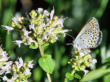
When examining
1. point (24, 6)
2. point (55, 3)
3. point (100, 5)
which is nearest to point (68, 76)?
point (55, 3)

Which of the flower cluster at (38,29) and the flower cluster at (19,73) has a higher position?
the flower cluster at (38,29)

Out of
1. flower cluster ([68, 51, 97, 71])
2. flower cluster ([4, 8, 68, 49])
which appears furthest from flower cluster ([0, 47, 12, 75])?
flower cluster ([68, 51, 97, 71])

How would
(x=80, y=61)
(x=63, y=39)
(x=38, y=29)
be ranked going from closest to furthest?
(x=38, y=29) < (x=80, y=61) < (x=63, y=39)

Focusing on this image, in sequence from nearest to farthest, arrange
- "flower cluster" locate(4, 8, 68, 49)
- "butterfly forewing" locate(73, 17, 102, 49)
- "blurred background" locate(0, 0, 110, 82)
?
"flower cluster" locate(4, 8, 68, 49) < "butterfly forewing" locate(73, 17, 102, 49) < "blurred background" locate(0, 0, 110, 82)

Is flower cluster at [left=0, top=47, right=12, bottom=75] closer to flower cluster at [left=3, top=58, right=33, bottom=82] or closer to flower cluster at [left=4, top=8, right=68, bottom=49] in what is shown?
flower cluster at [left=3, top=58, right=33, bottom=82]

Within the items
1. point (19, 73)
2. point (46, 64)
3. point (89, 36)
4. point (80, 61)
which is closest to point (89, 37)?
point (89, 36)

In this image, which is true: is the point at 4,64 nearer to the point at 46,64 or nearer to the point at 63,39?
the point at 46,64

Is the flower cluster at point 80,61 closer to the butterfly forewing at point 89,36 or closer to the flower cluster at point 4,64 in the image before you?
the butterfly forewing at point 89,36

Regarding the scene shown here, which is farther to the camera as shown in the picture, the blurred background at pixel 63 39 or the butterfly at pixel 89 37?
the blurred background at pixel 63 39

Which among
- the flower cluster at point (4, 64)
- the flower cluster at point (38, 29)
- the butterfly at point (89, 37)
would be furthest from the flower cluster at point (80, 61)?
the flower cluster at point (4, 64)

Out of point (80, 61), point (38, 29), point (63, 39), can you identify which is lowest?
point (80, 61)
